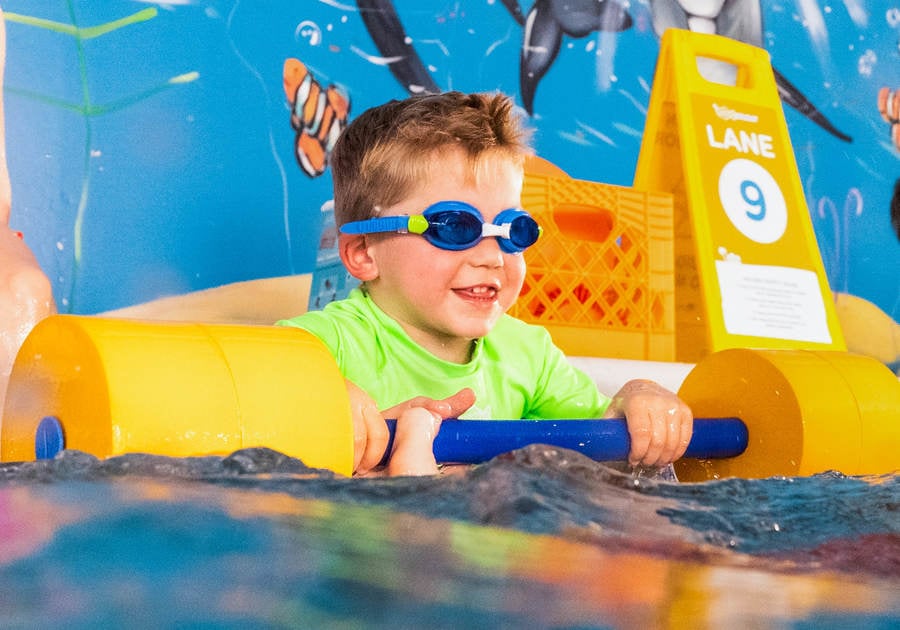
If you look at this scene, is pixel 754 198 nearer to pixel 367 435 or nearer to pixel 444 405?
pixel 444 405

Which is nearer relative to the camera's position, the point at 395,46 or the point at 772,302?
the point at 772,302

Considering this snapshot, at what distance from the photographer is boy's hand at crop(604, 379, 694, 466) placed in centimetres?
116

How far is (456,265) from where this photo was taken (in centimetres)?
125

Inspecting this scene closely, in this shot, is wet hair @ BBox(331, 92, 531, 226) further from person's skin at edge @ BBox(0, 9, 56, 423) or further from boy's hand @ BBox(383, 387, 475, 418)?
person's skin at edge @ BBox(0, 9, 56, 423)

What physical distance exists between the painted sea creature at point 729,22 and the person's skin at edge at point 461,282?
1540 mm

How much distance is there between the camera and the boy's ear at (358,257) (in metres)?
1.34

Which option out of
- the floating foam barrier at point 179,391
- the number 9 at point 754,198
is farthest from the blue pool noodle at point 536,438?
the number 9 at point 754,198

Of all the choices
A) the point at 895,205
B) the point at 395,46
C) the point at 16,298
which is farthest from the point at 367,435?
the point at 895,205

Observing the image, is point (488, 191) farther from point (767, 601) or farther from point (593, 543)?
point (767, 601)

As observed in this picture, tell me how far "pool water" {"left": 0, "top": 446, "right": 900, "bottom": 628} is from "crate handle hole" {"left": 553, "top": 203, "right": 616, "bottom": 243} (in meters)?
1.33

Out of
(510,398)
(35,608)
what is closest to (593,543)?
(35,608)

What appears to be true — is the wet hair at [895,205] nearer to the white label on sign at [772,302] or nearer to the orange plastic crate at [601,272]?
the white label on sign at [772,302]

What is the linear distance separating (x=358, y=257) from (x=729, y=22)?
174 centimetres

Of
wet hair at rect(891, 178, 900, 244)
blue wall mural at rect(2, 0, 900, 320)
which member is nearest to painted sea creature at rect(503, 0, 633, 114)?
blue wall mural at rect(2, 0, 900, 320)
